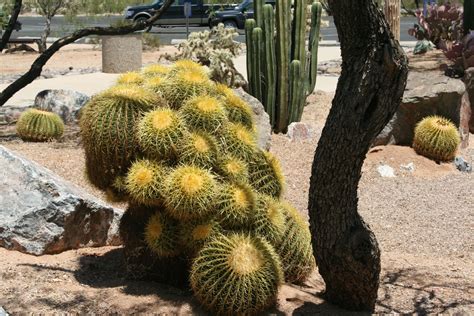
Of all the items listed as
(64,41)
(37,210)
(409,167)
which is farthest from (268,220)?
(64,41)

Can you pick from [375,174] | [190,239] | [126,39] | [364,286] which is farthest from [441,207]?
[126,39]

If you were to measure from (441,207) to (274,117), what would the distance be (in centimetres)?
329

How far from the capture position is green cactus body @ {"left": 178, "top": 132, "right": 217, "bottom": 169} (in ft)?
15.1

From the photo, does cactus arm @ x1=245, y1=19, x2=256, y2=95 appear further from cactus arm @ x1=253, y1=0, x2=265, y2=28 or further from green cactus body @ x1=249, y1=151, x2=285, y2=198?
green cactus body @ x1=249, y1=151, x2=285, y2=198

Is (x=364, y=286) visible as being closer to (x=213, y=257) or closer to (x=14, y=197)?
(x=213, y=257)

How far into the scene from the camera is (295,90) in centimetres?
1088

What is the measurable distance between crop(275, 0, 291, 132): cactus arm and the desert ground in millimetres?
384

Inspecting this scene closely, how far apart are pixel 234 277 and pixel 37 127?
5.79 m

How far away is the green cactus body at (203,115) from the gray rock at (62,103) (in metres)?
6.25

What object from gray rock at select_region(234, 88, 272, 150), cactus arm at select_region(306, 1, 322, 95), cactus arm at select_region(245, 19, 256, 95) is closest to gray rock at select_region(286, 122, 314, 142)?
gray rock at select_region(234, 88, 272, 150)

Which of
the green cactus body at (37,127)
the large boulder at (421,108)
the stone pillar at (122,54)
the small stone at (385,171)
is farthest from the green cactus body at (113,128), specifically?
the stone pillar at (122,54)

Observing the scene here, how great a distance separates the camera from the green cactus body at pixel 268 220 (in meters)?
4.69

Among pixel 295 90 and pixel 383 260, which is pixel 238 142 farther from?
pixel 295 90

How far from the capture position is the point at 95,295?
472 centimetres
